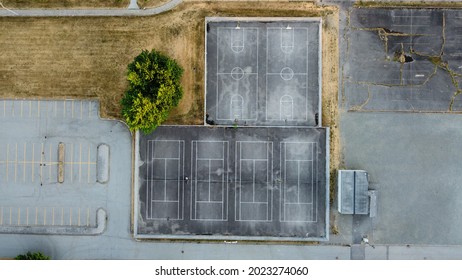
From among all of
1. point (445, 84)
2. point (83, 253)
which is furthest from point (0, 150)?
point (445, 84)

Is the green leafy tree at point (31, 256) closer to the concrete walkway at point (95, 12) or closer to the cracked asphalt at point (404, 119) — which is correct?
the concrete walkway at point (95, 12)

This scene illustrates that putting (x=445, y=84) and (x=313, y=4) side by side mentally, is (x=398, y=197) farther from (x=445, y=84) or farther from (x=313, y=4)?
(x=313, y=4)

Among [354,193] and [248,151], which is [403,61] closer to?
[354,193]

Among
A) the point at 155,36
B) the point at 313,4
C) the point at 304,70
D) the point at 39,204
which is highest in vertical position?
the point at 313,4

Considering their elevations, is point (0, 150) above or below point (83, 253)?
above

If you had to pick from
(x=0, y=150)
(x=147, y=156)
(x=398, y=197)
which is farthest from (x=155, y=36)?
(x=398, y=197)

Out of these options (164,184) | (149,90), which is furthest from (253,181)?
(149,90)

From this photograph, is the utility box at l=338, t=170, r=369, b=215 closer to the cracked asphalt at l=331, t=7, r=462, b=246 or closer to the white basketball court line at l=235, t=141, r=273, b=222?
the cracked asphalt at l=331, t=7, r=462, b=246
